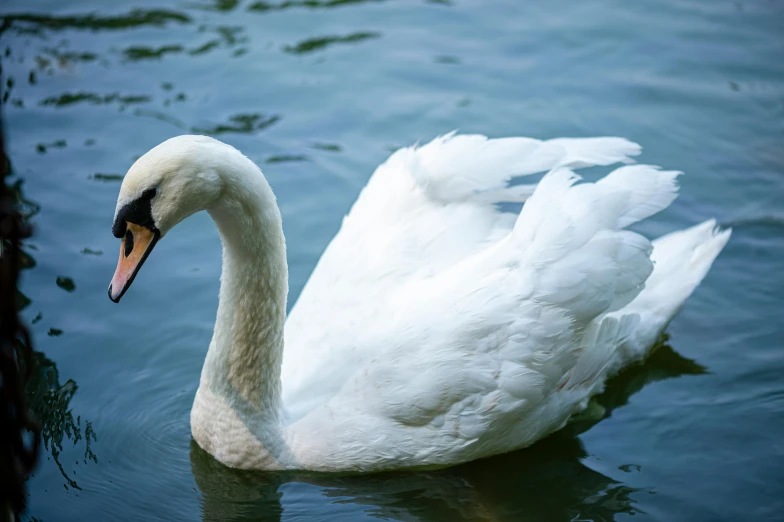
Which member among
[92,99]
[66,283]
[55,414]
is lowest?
[55,414]

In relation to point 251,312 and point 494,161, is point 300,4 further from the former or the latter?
point 251,312

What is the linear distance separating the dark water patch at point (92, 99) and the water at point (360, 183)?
0.02m

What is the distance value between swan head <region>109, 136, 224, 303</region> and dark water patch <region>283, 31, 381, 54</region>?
5464mm

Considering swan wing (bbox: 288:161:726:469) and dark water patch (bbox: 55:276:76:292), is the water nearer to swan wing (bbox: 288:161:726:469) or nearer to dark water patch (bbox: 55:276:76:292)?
dark water patch (bbox: 55:276:76:292)

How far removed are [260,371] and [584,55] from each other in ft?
18.9

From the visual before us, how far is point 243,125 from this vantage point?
28.2ft

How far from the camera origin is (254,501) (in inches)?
200

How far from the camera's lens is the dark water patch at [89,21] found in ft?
32.7

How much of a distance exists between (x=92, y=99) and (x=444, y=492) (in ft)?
18.2

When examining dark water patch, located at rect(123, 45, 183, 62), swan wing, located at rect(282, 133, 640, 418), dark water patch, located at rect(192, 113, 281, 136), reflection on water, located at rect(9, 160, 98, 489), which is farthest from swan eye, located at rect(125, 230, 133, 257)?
dark water patch, located at rect(123, 45, 183, 62)

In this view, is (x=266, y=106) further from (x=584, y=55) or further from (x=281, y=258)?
(x=281, y=258)

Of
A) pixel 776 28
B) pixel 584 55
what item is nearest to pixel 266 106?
pixel 584 55

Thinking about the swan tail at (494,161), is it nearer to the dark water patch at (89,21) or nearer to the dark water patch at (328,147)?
the dark water patch at (328,147)

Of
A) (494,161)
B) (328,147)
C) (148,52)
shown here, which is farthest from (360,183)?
(148,52)
